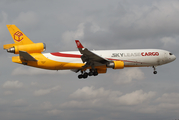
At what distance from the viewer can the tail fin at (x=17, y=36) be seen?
134 feet

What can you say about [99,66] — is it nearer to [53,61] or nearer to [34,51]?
[53,61]

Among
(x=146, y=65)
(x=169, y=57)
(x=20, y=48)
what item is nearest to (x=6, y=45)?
(x=20, y=48)

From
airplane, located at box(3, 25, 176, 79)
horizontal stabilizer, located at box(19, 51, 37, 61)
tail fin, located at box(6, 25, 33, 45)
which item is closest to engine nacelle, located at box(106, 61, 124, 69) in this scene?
airplane, located at box(3, 25, 176, 79)

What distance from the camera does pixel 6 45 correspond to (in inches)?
1531

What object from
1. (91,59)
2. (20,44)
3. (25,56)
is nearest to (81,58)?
(91,59)

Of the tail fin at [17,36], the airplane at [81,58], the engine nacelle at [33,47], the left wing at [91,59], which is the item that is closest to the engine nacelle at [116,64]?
the airplane at [81,58]

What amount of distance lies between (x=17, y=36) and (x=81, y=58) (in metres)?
12.1

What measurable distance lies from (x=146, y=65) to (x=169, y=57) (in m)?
5.68

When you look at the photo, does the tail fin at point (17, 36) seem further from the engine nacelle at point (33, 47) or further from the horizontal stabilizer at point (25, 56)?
the horizontal stabilizer at point (25, 56)

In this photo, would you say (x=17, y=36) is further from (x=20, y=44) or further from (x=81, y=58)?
(x=81, y=58)

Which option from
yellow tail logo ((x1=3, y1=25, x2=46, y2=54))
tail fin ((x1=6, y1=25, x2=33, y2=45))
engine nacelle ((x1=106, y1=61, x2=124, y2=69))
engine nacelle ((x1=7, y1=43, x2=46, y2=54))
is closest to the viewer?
yellow tail logo ((x1=3, y1=25, x2=46, y2=54))

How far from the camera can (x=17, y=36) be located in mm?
40875

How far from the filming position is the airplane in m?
40.0

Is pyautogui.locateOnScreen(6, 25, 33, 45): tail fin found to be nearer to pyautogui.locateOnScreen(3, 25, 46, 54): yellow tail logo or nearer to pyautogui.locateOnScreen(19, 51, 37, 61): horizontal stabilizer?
pyautogui.locateOnScreen(3, 25, 46, 54): yellow tail logo
